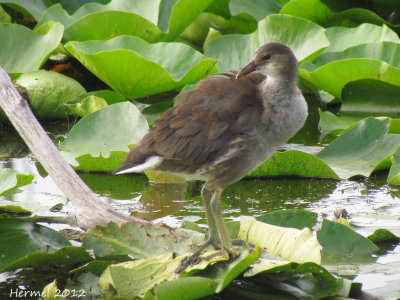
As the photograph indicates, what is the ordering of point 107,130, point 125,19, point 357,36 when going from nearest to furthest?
1. point 107,130
2. point 125,19
3. point 357,36

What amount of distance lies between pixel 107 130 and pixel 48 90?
76cm

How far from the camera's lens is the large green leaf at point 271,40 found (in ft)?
15.8

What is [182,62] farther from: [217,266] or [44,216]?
[217,266]

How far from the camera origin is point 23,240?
2.96 m

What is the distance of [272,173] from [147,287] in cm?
159

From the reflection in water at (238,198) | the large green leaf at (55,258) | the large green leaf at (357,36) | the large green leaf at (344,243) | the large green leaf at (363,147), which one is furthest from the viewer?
the large green leaf at (357,36)

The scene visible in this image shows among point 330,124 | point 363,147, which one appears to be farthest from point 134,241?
point 330,124

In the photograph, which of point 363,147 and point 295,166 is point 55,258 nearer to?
point 295,166

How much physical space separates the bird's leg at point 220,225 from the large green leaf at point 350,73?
180 centimetres

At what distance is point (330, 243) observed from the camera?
3.00 meters

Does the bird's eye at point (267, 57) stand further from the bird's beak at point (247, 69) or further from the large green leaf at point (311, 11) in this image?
the large green leaf at point (311, 11)

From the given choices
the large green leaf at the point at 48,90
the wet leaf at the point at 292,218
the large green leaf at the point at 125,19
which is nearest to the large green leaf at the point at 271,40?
the large green leaf at the point at 125,19

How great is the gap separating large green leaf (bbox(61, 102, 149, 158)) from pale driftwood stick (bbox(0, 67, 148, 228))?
803 mm

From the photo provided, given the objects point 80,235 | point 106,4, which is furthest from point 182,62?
point 80,235
